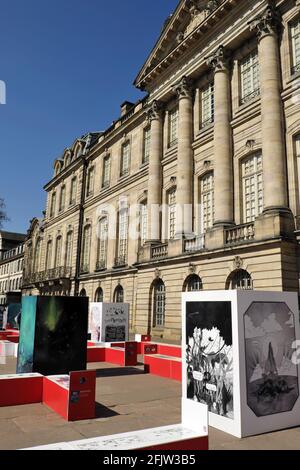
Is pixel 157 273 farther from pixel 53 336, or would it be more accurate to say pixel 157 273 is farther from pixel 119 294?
pixel 53 336

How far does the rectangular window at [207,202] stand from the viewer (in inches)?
888

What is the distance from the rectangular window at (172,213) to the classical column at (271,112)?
8.38 meters

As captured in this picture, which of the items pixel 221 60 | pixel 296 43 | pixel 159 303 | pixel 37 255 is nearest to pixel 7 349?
pixel 159 303

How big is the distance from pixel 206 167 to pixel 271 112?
18.0 feet

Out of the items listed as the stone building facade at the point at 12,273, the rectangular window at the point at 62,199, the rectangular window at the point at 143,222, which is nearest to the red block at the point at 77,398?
the rectangular window at the point at 143,222

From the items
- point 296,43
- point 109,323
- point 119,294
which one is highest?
point 296,43

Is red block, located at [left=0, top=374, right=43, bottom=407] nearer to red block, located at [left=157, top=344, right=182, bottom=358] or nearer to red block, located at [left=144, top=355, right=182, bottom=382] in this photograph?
red block, located at [left=144, top=355, right=182, bottom=382]

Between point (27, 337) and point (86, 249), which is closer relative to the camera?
point (27, 337)

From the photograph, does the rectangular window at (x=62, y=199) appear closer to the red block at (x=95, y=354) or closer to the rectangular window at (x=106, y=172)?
the rectangular window at (x=106, y=172)

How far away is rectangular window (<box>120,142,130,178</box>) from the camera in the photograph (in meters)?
33.8

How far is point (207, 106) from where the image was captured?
24344 mm
